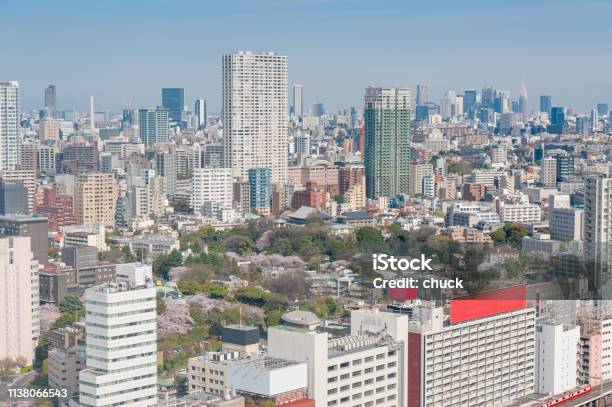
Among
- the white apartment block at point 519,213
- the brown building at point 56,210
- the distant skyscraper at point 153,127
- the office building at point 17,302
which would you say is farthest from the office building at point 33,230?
the distant skyscraper at point 153,127

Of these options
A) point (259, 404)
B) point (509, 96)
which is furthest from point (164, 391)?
point (509, 96)

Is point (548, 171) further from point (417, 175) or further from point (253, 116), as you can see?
point (253, 116)

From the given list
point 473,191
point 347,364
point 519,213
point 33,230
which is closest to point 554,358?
point 347,364

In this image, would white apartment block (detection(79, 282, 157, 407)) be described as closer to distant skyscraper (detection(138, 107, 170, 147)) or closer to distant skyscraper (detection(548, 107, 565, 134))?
distant skyscraper (detection(138, 107, 170, 147))

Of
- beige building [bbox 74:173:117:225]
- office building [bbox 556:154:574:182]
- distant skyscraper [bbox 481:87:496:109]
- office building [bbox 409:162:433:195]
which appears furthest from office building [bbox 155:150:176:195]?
distant skyscraper [bbox 481:87:496:109]

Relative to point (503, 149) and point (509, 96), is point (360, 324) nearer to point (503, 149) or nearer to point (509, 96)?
point (503, 149)

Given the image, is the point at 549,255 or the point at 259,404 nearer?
the point at 259,404

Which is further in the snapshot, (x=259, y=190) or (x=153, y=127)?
(x=153, y=127)
